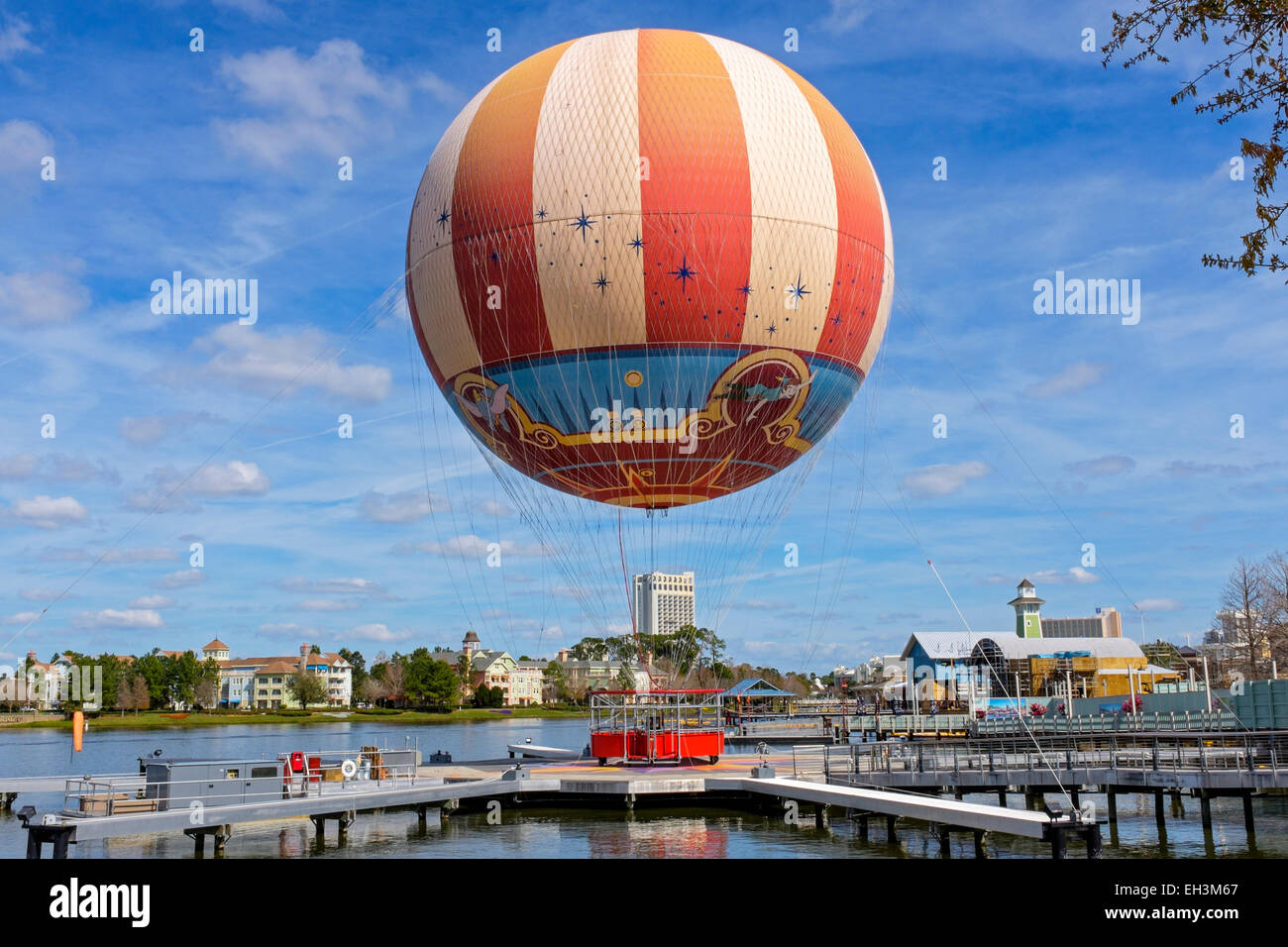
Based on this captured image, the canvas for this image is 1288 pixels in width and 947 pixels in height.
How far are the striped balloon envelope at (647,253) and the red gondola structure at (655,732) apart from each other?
6957mm

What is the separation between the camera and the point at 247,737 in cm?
8812

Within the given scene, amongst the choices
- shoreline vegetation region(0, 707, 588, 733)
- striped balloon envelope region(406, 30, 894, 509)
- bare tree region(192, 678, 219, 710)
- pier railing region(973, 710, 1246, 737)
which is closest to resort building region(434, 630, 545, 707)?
shoreline vegetation region(0, 707, 588, 733)

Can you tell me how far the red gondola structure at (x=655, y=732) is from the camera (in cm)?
2950

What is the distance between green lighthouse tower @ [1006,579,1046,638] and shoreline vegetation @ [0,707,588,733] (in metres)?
63.2

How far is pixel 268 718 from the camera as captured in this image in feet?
399

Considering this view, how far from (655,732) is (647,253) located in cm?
1319

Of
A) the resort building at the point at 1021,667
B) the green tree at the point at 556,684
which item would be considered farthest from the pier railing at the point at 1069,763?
the green tree at the point at 556,684

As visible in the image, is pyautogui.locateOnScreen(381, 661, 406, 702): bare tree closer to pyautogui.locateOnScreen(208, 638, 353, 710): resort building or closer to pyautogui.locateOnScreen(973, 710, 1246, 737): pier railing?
pyautogui.locateOnScreen(208, 638, 353, 710): resort building

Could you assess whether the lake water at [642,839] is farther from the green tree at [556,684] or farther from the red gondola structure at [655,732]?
the green tree at [556,684]

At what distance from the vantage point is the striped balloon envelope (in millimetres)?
22547
